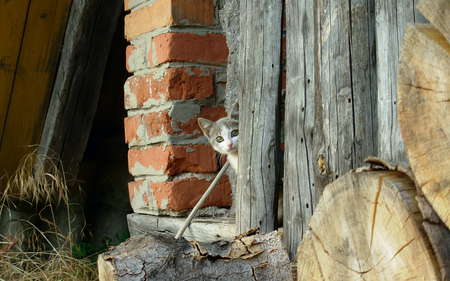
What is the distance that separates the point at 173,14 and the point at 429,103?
1478 millimetres

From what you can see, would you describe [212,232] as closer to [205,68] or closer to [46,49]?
[205,68]

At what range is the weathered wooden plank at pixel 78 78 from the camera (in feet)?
10.8

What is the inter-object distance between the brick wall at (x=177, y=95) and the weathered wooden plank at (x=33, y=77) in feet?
2.07

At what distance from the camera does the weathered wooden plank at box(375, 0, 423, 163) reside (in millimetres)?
1549

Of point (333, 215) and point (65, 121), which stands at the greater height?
point (65, 121)

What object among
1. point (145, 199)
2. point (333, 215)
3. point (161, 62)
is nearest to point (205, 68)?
point (161, 62)

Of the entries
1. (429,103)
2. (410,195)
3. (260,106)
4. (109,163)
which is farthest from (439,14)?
(109,163)

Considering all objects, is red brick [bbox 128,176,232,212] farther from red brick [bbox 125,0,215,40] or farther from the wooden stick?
red brick [bbox 125,0,215,40]

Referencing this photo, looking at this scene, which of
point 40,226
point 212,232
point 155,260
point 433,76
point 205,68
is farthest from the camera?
point 40,226

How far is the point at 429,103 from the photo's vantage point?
50.3 inches

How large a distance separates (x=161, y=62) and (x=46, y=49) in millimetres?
914

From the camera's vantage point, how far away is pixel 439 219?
1327mm

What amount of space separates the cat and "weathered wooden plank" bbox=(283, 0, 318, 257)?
68 centimetres

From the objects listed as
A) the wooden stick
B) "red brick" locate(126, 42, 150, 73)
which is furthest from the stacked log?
"red brick" locate(126, 42, 150, 73)
